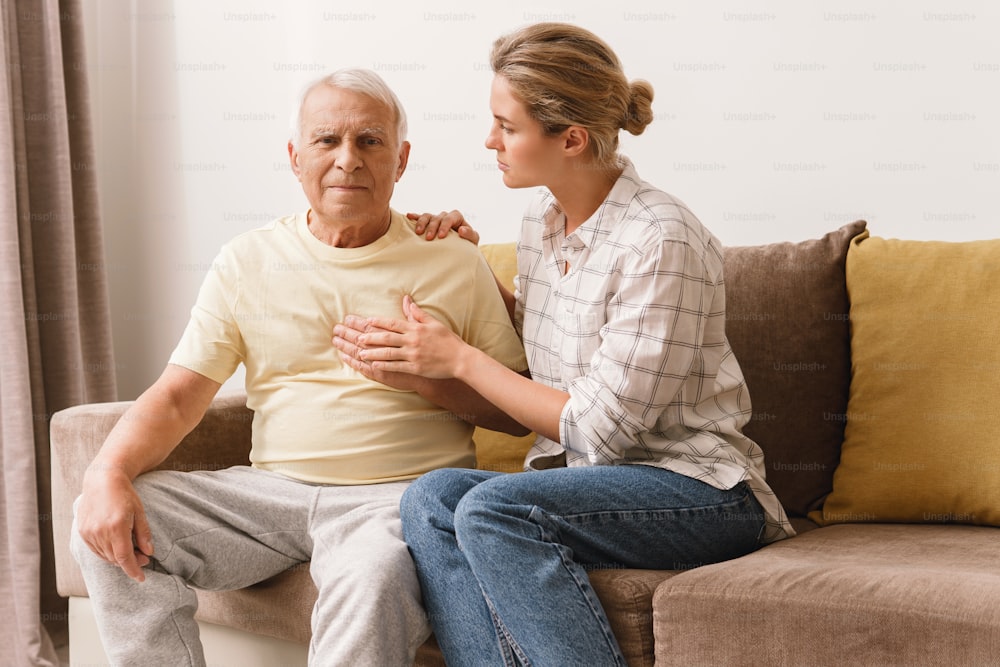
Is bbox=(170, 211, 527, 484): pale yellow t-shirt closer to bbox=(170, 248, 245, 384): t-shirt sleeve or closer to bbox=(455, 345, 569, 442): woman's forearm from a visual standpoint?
bbox=(170, 248, 245, 384): t-shirt sleeve

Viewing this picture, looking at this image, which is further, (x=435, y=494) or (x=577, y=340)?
(x=577, y=340)

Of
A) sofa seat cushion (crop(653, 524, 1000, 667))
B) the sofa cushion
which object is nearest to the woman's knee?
sofa seat cushion (crop(653, 524, 1000, 667))

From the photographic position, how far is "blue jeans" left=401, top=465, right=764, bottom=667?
4.69 feet

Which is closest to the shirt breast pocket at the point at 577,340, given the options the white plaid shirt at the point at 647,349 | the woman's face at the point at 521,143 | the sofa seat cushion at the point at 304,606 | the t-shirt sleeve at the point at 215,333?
the white plaid shirt at the point at 647,349

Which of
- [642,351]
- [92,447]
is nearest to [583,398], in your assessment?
[642,351]

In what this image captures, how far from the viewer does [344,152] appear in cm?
184

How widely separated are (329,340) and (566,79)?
0.63 m

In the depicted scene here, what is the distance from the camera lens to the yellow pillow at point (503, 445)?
2.20 metres

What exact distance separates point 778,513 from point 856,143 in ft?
3.21

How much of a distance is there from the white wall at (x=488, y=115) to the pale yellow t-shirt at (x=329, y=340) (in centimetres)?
77

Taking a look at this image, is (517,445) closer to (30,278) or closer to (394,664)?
(394,664)

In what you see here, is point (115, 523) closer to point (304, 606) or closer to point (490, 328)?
point (304, 606)

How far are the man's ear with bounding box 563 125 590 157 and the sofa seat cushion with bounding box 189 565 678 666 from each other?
0.69m

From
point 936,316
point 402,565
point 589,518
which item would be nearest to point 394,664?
point 402,565
